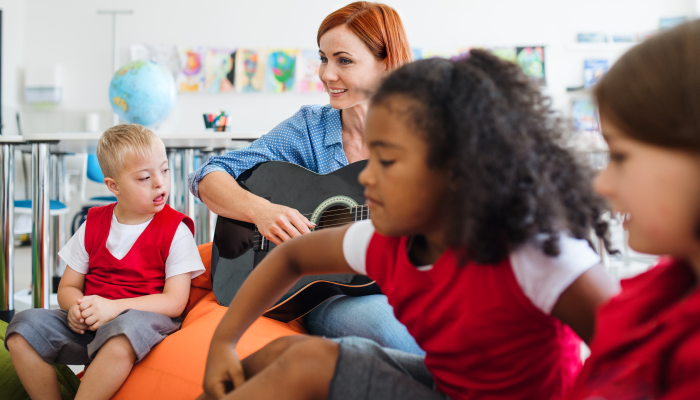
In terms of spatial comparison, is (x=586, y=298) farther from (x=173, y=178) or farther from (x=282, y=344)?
(x=173, y=178)

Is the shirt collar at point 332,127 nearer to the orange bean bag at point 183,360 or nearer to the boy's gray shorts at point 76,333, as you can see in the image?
the orange bean bag at point 183,360

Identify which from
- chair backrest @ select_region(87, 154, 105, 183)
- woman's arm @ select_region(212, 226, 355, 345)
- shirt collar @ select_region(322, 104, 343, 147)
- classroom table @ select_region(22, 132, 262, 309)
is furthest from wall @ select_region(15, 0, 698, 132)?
woman's arm @ select_region(212, 226, 355, 345)

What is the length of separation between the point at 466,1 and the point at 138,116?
349 cm

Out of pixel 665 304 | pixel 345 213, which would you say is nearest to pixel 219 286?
pixel 345 213

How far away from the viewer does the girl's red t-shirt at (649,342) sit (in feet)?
1.24

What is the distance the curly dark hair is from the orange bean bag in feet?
2.00

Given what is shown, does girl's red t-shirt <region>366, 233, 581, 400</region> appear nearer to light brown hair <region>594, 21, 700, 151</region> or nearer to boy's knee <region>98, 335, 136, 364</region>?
light brown hair <region>594, 21, 700, 151</region>

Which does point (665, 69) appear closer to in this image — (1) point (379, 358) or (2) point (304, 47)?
(1) point (379, 358)

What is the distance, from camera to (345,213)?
1298 millimetres

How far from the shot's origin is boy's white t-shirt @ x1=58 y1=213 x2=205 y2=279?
128 centimetres

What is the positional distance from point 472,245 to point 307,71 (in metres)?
4.44

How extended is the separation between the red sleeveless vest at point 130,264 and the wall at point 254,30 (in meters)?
3.59

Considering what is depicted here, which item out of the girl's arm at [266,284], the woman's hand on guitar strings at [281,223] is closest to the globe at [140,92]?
the woman's hand on guitar strings at [281,223]

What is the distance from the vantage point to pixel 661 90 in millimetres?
408
